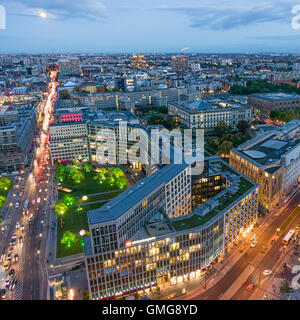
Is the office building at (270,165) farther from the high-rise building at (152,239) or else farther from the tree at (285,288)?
the tree at (285,288)

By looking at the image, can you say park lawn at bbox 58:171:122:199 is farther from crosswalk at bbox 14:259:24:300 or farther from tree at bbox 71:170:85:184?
crosswalk at bbox 14:259:24:300

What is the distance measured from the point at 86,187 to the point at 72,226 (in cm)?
2732

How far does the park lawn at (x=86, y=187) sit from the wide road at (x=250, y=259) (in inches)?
2125

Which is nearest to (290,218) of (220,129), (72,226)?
(72,226)

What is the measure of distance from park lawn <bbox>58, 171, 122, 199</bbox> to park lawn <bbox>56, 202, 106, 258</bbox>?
11.5 m

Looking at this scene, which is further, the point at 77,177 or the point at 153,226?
the point at 77,177

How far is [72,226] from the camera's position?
8225 cm

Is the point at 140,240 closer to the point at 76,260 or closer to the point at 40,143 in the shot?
the point at 76,260

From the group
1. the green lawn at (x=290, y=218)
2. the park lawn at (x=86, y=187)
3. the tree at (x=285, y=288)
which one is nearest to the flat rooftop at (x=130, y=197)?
the tree at (x=285, y=288)

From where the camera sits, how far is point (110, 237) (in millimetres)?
53562

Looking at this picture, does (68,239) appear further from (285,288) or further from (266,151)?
(266,151)

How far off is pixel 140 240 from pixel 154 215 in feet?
34.4

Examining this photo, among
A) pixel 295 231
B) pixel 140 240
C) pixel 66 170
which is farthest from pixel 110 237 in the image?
pixel 66 170

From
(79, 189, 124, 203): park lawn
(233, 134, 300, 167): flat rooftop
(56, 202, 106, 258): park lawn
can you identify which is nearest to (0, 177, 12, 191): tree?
(79, 189, 124, 203): park lawn
